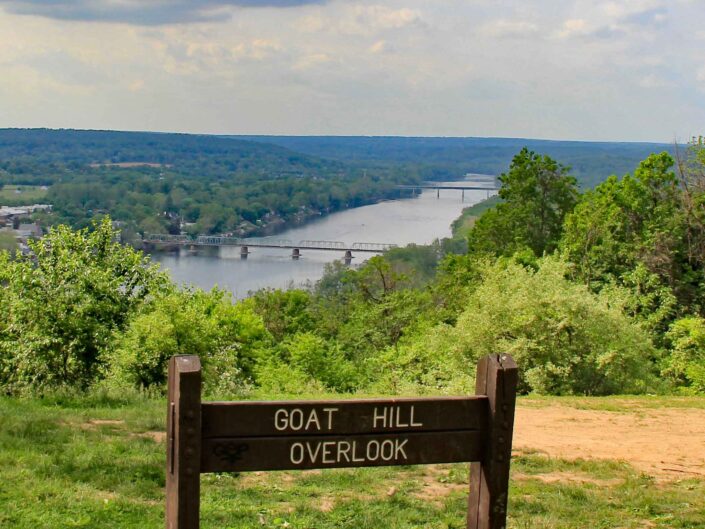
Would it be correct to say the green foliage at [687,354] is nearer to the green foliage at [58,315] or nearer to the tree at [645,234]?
the tree at [645,234]

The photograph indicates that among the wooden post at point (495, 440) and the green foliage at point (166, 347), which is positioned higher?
the wooden post at point (495, 440)

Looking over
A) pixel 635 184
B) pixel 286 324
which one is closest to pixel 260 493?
pixel 635 184

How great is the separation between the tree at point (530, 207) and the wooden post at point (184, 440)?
3596 cm

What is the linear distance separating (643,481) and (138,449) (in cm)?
523

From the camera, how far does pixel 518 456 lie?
31.9ft

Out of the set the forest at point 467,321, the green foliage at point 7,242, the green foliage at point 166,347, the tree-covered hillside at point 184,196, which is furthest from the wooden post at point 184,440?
the tree-covered hillside at point 184,196

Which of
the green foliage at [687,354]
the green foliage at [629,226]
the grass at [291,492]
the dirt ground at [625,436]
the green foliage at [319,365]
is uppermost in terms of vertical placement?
the green foliage at [629,226]

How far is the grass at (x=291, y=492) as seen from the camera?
271 inches

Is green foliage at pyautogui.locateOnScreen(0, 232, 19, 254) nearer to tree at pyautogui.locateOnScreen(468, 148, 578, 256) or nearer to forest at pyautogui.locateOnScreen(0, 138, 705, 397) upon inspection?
forest at pyautogui.locateOnScreen(0, 138, 705, 397)

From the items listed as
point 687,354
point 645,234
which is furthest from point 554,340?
point 645,234

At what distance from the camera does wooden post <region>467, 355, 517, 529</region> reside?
4.49 meters

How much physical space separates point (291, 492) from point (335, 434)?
12.1ft

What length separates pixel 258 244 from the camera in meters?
112

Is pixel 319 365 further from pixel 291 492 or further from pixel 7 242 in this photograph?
pixel 7 242
